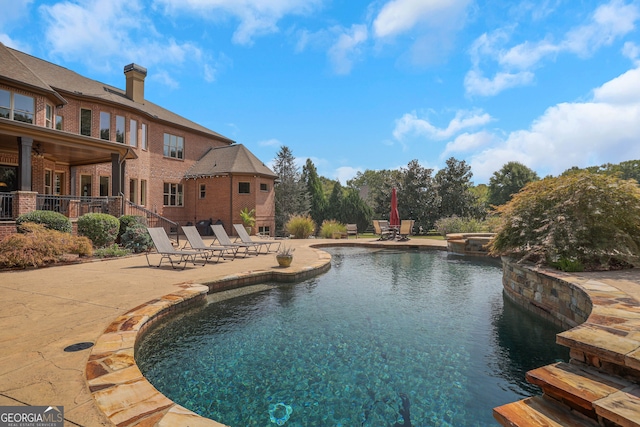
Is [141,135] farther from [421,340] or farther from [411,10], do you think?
[421,340]

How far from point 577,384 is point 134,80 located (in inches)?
998

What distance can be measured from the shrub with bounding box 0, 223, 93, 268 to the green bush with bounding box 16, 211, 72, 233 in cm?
36

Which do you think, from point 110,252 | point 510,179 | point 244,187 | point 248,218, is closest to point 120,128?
point 244,187

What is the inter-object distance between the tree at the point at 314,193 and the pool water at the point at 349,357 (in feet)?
68.4

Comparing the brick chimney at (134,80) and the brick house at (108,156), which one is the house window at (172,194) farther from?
the brick chimney at (134,80)

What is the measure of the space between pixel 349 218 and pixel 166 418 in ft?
79.0

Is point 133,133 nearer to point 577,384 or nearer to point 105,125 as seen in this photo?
point 105,125

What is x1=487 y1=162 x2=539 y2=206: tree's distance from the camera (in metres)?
38.4

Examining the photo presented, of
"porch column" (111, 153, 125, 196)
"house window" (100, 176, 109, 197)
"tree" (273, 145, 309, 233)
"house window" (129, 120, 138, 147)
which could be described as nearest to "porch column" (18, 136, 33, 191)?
"porch column" (111, 153, 125, 196)

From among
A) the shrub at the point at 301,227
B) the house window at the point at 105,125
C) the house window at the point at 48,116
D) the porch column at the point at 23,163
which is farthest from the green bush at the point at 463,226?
the house window at the point at 48,116

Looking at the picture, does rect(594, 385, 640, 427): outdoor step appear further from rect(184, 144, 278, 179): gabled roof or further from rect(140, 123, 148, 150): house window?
rect(140, 123, 148, 150): house window

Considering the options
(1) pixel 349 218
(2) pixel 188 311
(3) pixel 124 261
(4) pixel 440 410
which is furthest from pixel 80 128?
(4) pixel 440 410

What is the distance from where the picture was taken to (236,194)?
21328mm

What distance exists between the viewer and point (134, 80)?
20984 mm
